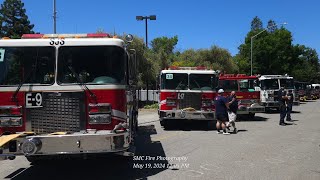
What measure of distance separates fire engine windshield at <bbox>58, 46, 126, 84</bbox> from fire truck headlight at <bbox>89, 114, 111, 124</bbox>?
2.05ft

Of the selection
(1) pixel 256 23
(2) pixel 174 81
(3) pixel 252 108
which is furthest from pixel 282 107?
(1) pixel 256 23

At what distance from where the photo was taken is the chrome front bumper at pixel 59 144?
717 centimetres

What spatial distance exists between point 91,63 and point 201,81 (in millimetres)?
9316

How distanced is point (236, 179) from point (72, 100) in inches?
135

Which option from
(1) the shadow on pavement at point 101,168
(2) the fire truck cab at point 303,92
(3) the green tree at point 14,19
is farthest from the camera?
(3) the green tree at point 14,19

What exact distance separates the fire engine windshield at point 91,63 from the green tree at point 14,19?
56067mm

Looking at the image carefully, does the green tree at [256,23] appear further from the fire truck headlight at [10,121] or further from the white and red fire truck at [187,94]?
the fire truck headlight at [10,121]

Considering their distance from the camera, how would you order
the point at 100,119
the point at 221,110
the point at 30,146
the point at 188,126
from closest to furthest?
the point at 30,146, the point at 100,119, the point at 221,110, the point at 188,126

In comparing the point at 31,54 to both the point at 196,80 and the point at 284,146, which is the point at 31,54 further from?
the point at 196,80

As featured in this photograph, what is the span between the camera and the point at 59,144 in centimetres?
725

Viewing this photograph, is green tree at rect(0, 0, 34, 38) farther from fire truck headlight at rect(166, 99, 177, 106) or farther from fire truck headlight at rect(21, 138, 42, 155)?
fire truck headlight at rect(21, 138, 42, 155)

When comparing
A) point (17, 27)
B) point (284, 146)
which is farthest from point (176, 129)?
point (17, 27)

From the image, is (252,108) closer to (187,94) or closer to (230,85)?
(230,85)

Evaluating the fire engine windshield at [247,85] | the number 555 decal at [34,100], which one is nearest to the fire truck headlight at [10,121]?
the number 555 decal at [34,100]
